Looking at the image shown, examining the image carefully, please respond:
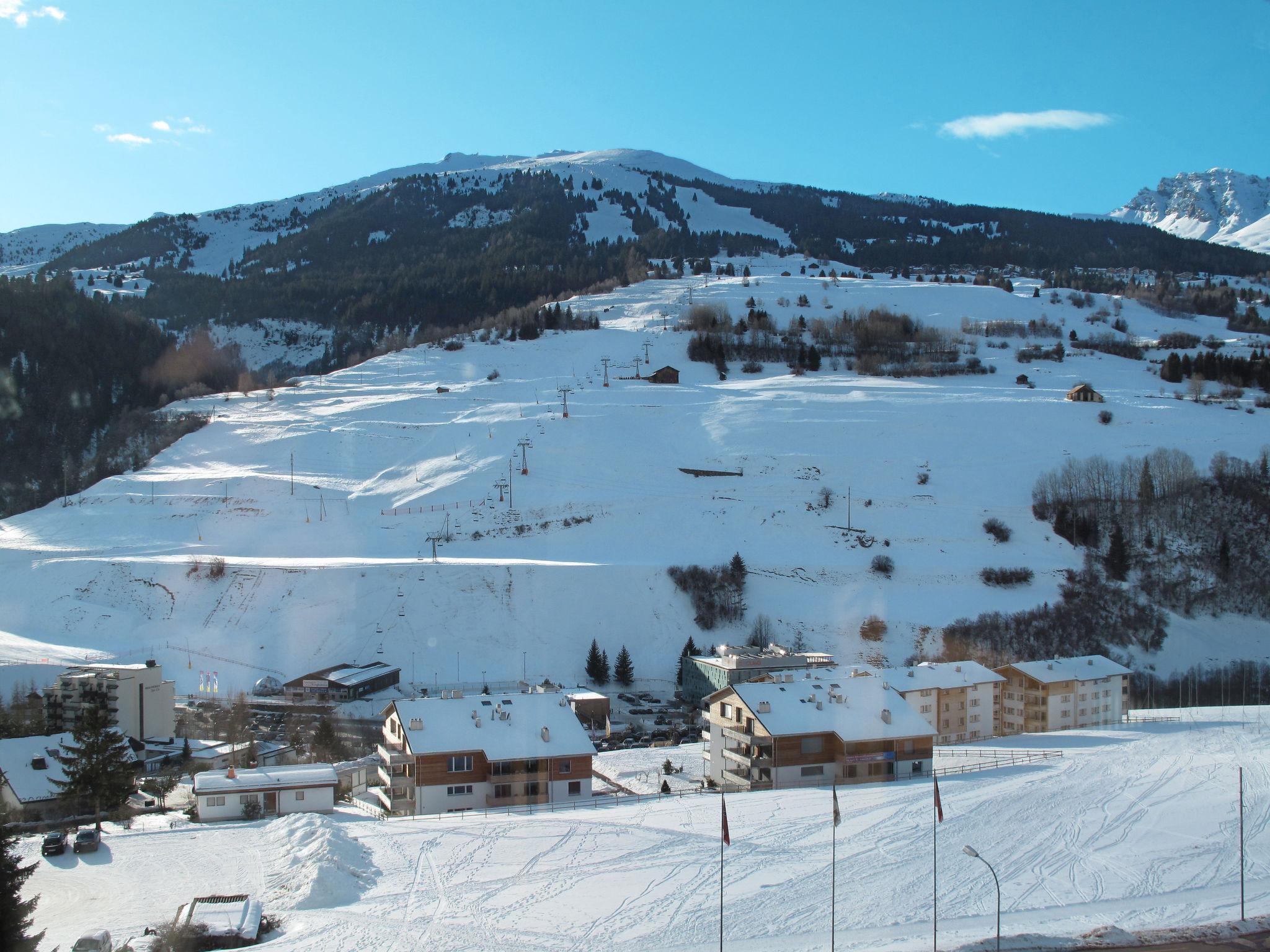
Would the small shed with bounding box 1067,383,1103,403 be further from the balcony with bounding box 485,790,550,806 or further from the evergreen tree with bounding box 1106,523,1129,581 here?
the balcony with bounding box 485,790,550,806

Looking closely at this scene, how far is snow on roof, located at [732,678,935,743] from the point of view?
2620 cm

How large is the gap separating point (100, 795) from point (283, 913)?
35.7ft

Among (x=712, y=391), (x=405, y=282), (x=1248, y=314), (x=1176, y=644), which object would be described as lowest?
(x=1176, y=644)

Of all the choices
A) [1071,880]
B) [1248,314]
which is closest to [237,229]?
[1248,314]

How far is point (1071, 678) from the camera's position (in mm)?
34156

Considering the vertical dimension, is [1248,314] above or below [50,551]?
above

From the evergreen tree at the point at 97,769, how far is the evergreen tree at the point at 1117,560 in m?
42.7

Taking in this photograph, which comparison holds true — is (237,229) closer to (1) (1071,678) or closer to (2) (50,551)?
(2) (50,551)

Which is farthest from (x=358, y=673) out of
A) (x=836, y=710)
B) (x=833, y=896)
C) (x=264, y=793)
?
(x=833, y=896)

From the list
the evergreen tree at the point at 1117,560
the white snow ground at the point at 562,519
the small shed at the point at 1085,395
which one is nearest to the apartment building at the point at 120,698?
the white snow ground at the point at 562,519

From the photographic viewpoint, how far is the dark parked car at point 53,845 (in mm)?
19719

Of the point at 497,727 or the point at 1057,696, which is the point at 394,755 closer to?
the point at 497,727

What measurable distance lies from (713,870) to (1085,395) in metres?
58.4

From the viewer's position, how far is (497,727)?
82.8ft
